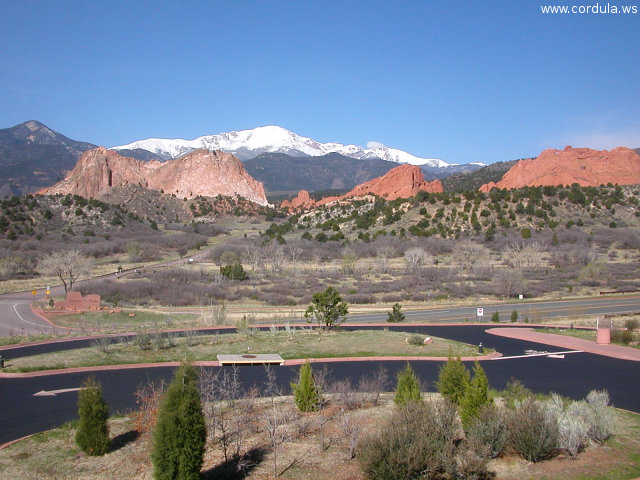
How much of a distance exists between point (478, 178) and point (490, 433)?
398ft

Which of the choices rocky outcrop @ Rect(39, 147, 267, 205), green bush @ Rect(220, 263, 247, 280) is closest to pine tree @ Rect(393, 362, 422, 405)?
green bush @ Rect(220, 263, 247, 280)

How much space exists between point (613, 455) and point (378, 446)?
14.7 ft

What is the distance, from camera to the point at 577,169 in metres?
92.6

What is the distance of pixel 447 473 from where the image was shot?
7148 mm

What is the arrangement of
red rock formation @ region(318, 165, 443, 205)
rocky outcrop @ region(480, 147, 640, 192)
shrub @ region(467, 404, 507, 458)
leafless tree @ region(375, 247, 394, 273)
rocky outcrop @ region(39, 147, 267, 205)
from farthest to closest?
1. rocky outcrop @ region(39, 147, 267, 205)
2. red rock formation @ region(318, 165, 443, 205)
3. rocky outcrop @ region(480, 147, 640, 192)
4. leafless tree @ region(375, 247, 394, 273)
5. shrub @ region(467, 404, 507, 458)

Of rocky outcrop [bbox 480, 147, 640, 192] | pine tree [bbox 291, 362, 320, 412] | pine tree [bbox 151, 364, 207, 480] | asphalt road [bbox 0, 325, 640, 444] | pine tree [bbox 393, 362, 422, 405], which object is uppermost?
rocky outcrop [bbox 480, 147, 640, 192]

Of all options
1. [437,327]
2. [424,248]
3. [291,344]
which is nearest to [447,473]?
[291,344]

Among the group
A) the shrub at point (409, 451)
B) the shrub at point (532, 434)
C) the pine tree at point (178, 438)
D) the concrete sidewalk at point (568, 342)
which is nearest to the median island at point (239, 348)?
the concrete sidewalk at point (568, 342)

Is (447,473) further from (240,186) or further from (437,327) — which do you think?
(240,186)

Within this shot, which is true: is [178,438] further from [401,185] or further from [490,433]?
[401,185]

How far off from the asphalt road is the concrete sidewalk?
2.18 feet

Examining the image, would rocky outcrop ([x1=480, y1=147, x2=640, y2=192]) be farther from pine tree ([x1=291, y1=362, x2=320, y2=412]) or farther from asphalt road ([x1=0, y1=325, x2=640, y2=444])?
pine tree ([x1=291, y1=362, x2=320, y2=412])

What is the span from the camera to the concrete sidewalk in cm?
1730

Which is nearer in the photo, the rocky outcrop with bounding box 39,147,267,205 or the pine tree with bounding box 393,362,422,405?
the pine tree with bounding box 393,362,422,405
